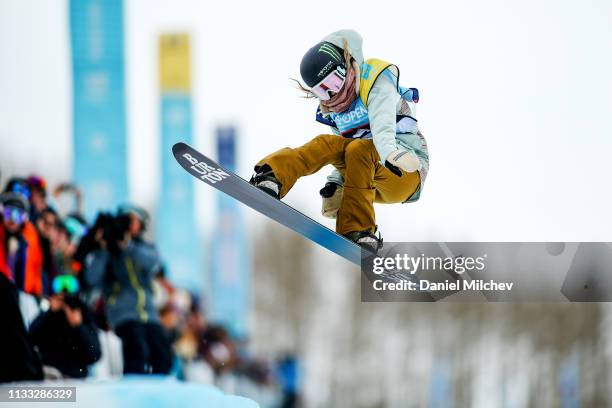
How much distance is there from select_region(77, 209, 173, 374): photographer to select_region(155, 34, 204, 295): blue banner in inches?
112

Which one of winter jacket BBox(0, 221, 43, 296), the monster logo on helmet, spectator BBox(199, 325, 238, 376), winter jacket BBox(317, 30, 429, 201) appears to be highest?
the monster logo on helmet

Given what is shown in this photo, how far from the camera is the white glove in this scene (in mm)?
4680

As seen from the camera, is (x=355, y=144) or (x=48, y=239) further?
(x=48, y=239)

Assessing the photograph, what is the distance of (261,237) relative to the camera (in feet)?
49.7

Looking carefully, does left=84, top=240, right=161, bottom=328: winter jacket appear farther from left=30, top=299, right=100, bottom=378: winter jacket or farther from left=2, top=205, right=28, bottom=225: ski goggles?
left=2, top=205, right=28, bottom=225: ski goggles

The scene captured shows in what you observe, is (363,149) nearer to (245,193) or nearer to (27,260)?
(245,193)

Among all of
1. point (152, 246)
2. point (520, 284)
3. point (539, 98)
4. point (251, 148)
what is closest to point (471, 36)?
point (539, 98)

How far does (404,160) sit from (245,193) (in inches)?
39.8

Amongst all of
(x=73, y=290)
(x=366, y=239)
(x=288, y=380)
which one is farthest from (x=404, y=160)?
(x=288, y=380)

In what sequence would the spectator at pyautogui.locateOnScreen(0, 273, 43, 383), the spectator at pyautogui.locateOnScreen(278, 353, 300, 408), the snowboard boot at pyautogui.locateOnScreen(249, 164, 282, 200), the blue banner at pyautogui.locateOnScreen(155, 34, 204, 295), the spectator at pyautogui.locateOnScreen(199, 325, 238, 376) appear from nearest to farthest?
1. the snowboard boot at pyautogui.locateOnScreen(249, 164, 282, 200)
2. the spectator at pyautogui.locateOnScreen(0, 273, 43, 383)
3. the spectator at pyautogui.locateOnScreen(199, 325, 238, 376)
4. the blue banner at pyautogui.locateOnScreen(155, 34, 204, 295)
5. the spectator at pyautogui.locateOnScreen(278, 353, 300, 408)

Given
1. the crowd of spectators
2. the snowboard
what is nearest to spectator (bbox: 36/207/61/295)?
the crowd of spectators

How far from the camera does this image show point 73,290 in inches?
277

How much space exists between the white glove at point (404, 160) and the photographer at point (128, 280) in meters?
2.99

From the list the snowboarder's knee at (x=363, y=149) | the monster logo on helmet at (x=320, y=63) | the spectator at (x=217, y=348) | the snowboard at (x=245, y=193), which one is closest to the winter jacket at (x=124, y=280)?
the snowboard at (x=245, y=193)
